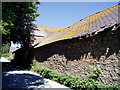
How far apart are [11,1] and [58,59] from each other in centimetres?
541

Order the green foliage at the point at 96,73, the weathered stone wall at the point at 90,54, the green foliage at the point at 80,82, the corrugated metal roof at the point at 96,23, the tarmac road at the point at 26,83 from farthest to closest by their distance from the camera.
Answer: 1. the tarmac road at the point at 26,83
2. the corrugated metal roof at the point at 96,23
3. the green foliage at the point at 96,73
4. the green foliage at the point at 80,82
5. the weathered stone wall at the point at 90,54

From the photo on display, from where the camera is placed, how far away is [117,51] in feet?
17.1

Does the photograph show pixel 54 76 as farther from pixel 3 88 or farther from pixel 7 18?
pixel 7 18

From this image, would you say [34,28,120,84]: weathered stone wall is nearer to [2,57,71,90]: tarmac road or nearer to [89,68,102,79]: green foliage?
[89,68,102,79]: green foliage

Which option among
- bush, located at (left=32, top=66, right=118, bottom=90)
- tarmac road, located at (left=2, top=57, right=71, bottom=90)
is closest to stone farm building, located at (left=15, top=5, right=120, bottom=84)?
bush, located at (left=32, top=66, right=118, bottom=90)

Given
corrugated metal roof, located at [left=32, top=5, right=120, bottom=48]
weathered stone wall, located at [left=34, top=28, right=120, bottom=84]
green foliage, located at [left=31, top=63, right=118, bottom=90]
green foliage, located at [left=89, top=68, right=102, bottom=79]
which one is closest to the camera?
weathered stone wall, located at [left=34, top=28, right=120, bottom=84]

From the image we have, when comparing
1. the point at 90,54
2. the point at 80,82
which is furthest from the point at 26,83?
the point at 90,54

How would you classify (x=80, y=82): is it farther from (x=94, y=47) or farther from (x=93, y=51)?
(x=94, y=47)

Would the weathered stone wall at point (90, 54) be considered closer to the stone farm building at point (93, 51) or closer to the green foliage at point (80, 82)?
the stone farm building at point (93, 51)

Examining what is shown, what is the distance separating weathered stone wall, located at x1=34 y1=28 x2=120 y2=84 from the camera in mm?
5356

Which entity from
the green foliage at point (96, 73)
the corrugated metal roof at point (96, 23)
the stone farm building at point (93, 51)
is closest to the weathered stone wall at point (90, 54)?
the stone farm building at point (93, 51)

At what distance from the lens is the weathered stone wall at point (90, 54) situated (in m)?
5.36

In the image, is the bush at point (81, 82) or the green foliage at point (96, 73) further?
the green foliage at point (96, 73)

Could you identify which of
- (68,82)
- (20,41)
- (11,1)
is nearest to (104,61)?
(68,82)
